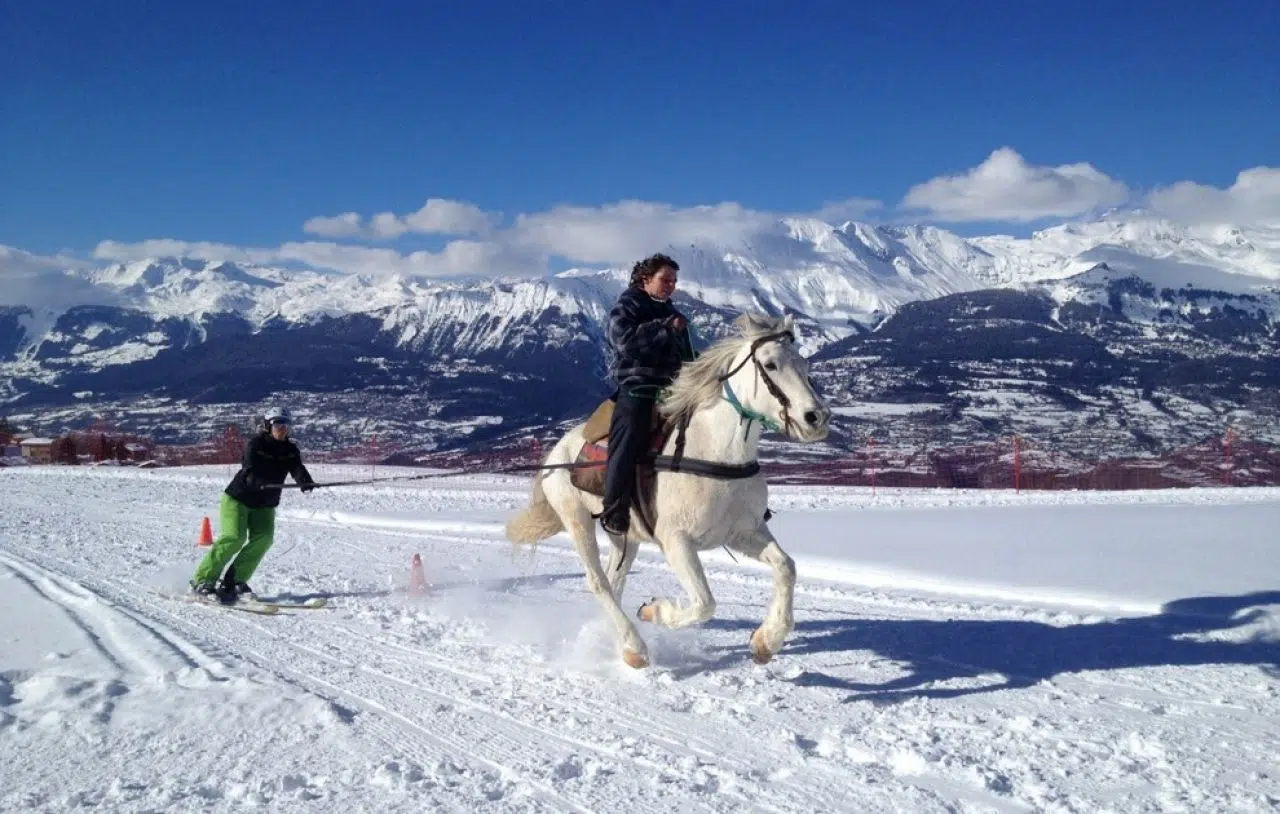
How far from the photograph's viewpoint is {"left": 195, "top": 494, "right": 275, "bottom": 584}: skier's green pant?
8875mm

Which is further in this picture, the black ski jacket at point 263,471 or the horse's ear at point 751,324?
the black ski jacket at point 263,471

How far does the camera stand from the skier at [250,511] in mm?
8836

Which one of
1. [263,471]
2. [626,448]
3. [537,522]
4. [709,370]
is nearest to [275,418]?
[263,471]

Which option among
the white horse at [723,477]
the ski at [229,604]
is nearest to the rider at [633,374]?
the white horse at [723,477]

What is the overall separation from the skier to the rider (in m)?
4.12

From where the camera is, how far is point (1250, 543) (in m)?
10.0

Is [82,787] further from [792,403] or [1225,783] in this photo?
[1225,783]

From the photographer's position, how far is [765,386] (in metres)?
5.44

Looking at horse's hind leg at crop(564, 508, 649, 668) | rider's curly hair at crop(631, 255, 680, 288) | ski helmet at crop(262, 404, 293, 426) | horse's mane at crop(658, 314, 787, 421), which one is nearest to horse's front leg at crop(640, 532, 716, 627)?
horse's hind leg at crop(564, 508, 649, 668)

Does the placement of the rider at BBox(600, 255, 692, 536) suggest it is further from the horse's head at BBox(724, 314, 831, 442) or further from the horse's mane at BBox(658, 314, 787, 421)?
the horse's head at BBox(724, 314, 831, 442)

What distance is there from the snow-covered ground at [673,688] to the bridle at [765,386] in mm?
1653

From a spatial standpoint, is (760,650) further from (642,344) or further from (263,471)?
(263,471)

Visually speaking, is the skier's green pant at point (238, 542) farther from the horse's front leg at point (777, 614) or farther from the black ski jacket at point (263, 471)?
the horse's front leg at point (777, 614)

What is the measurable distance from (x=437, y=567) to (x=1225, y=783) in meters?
8.95
